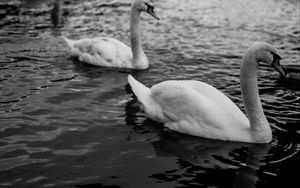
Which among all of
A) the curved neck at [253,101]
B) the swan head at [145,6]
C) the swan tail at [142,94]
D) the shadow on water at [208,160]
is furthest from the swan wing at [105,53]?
the curved neck at [253,101]

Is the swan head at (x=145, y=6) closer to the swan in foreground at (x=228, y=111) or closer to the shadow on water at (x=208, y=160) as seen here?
the swan in foreground at (x=228, y=111)

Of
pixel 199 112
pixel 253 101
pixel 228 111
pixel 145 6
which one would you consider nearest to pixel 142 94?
pixel 199 112

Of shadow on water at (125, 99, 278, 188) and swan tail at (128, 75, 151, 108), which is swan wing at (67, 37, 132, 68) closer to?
swan tail at (128, 75, 151, 108)

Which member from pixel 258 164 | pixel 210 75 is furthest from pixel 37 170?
pixel 210 75

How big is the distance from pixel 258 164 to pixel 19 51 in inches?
321

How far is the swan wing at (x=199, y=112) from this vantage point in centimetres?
747

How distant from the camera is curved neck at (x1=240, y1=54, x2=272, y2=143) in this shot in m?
7.44

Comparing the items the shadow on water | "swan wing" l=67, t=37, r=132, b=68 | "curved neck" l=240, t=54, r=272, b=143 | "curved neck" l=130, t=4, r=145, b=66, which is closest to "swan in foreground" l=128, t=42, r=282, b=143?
"curved neck" l=240, t=54, r=272, b=143

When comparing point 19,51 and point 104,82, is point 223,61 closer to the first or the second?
point 104,82

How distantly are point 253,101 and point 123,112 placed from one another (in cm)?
251

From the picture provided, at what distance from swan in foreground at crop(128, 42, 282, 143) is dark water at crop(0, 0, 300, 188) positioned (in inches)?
7.3

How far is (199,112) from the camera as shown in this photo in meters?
7.57

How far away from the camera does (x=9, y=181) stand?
20.0ft

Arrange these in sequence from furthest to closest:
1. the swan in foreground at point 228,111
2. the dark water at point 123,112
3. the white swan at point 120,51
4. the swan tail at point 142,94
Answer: the white swan at point 120,51, the swan tail at point 142,94, the swan in foreground at point 228,111, the dark water at point 123,112
